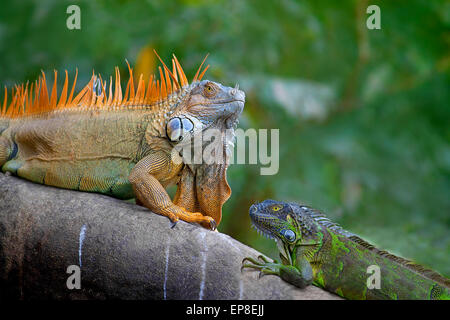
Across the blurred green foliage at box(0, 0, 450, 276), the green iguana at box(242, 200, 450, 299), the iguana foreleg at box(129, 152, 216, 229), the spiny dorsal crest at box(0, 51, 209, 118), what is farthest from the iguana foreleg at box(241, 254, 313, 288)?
the blurred green foliage at box(0, 0, 450, 276)

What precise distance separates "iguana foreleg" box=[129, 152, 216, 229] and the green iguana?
53 cm

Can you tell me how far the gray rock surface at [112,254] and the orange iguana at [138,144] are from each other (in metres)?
0.19

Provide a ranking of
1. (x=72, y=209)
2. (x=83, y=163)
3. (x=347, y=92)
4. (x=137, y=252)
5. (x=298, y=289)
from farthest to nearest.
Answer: (x=347, y=92)
(x=83, y=163)
(x=72, y=209)
(x=137, y=252)
(x=298, y=289)

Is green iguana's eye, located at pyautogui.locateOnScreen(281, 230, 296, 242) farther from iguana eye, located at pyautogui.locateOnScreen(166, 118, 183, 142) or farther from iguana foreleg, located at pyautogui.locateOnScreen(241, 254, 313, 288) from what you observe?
iguana eye, located at pyautogui.locateOnScreen(166, 118, 183, 142)

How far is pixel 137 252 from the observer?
4160 mm

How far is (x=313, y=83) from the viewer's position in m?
9.41

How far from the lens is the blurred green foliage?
884cm

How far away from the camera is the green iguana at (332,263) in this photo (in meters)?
3.90

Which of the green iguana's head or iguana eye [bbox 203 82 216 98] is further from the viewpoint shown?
iguana eye [bbox 203 82 216 98]

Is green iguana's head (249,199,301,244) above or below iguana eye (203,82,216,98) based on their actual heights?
below

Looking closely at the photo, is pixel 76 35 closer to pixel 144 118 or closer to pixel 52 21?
pixel 52 21
